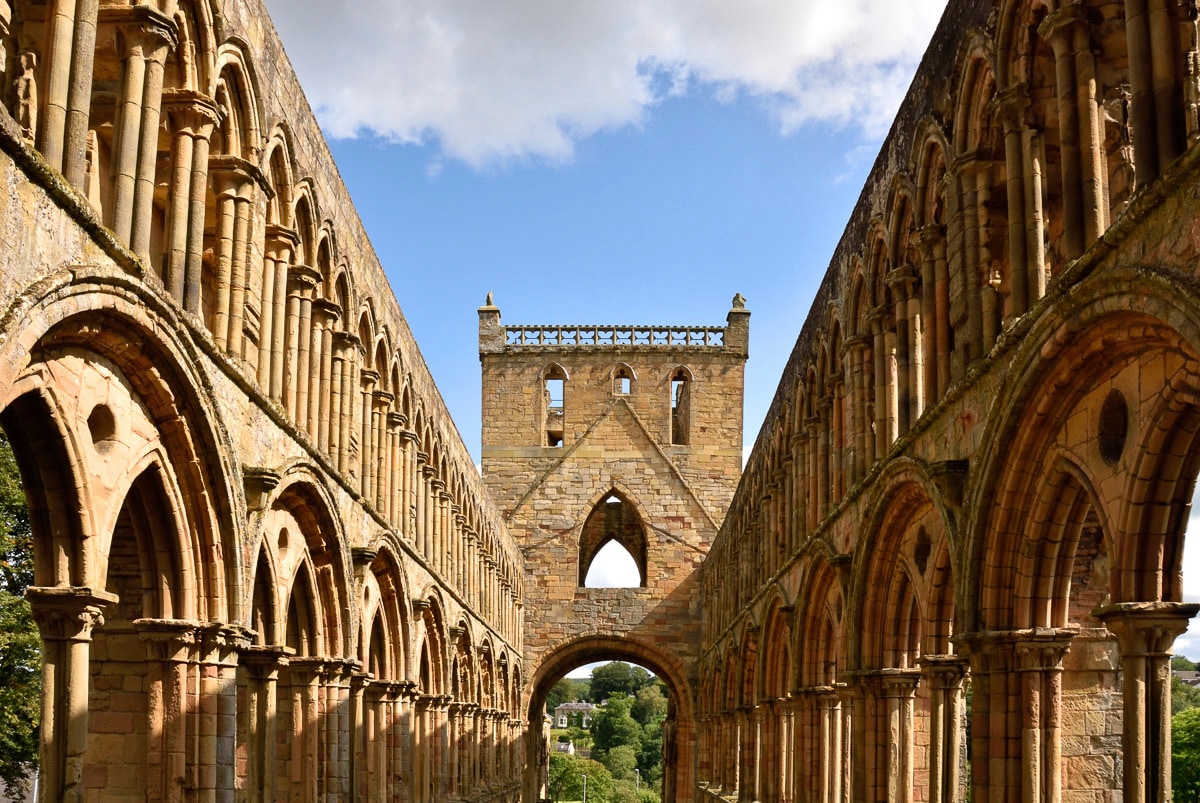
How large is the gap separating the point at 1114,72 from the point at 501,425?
35167 mm

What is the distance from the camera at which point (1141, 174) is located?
27.5 feet

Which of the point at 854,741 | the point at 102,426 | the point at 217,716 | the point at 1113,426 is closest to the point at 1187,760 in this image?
the point at 854,741

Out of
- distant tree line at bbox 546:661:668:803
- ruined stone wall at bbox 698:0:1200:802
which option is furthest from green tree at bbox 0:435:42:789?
distant tree line at bbox 546:661:668:803

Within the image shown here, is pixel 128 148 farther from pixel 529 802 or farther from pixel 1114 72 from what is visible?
pixel 529 802

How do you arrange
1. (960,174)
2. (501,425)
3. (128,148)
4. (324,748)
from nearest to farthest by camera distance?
1. (128,148)
2. (960,174)
3. (324,748)
4. (501,425)

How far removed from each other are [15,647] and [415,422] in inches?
275

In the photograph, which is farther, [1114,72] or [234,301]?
[234,301]

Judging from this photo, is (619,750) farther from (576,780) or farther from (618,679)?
(618,679)

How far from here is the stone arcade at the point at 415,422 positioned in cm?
882

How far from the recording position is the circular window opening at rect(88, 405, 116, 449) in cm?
973

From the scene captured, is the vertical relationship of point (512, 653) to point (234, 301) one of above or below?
below

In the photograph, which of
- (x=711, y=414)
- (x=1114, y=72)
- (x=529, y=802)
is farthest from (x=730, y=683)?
(x=1114, y=72)

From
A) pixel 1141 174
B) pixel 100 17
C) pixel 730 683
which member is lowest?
pixel 730 683

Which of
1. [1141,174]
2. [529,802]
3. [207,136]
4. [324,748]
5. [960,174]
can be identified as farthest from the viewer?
[529,802]
